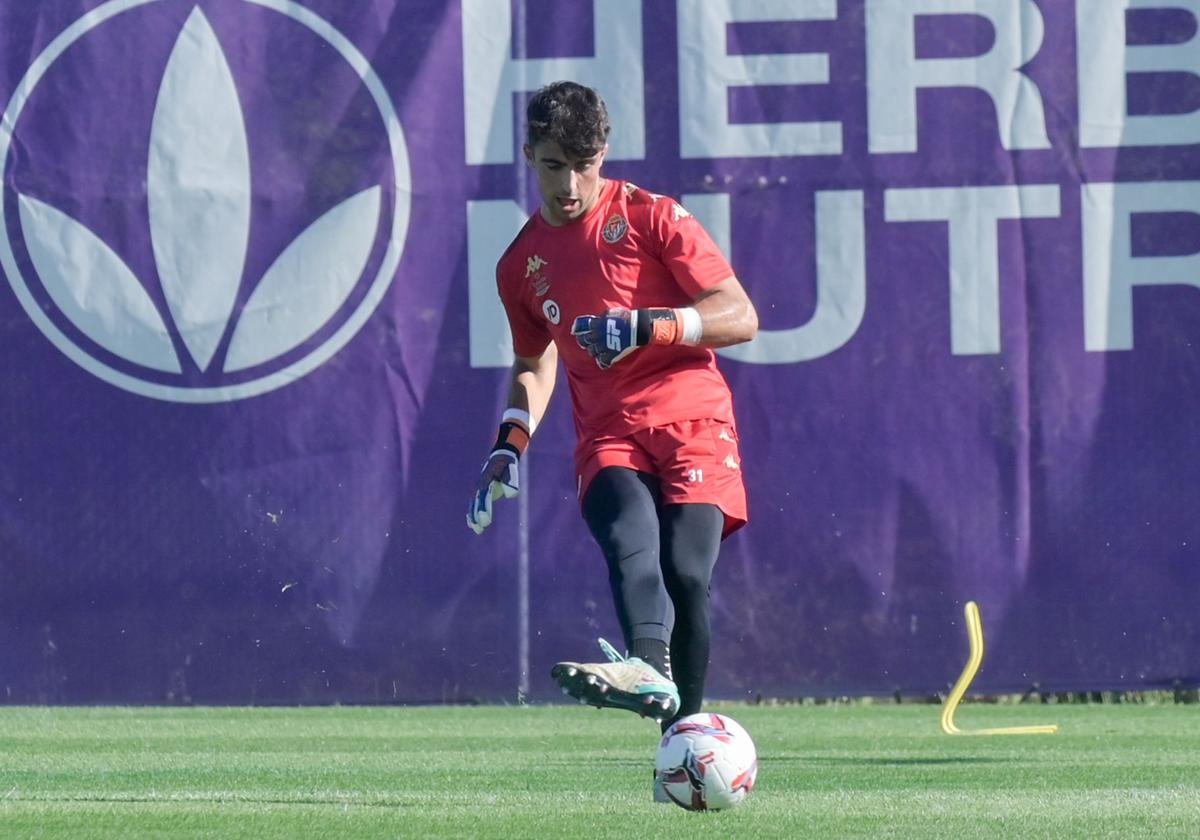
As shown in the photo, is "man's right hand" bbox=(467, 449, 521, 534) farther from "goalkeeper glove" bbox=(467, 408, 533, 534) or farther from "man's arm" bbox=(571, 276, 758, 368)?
"man's arm" bbox=(571, 276, 758, 368)

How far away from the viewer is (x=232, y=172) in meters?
8.72

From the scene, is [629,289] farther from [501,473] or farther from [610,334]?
[501,473]

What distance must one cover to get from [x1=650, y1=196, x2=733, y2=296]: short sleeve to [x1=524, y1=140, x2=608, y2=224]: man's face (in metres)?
0.18

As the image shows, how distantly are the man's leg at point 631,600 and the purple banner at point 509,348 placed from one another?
12.2 ft

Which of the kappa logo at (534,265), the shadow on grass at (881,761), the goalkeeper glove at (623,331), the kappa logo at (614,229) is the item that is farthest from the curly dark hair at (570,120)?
the shadow on grass at (881,761)

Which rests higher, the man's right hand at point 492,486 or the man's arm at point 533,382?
the man's arm at point 533,382

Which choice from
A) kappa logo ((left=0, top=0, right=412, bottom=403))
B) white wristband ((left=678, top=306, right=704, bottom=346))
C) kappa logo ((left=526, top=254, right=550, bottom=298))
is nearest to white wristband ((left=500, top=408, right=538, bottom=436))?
kappa logo ((left=526, top=254, right=550, bottom=298))

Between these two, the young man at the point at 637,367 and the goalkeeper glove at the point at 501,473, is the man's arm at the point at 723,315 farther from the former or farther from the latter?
the goalkeeper glove at the point at 501,473

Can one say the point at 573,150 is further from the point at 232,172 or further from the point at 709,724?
the point at 232,172

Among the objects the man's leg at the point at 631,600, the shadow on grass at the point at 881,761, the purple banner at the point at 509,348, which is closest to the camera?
the man's leg at the point at 631,600

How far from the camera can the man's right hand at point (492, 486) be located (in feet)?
16.9

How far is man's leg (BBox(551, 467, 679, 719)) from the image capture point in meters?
4.31

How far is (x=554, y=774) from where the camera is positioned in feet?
19.8

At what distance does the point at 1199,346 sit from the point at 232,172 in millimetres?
4252
